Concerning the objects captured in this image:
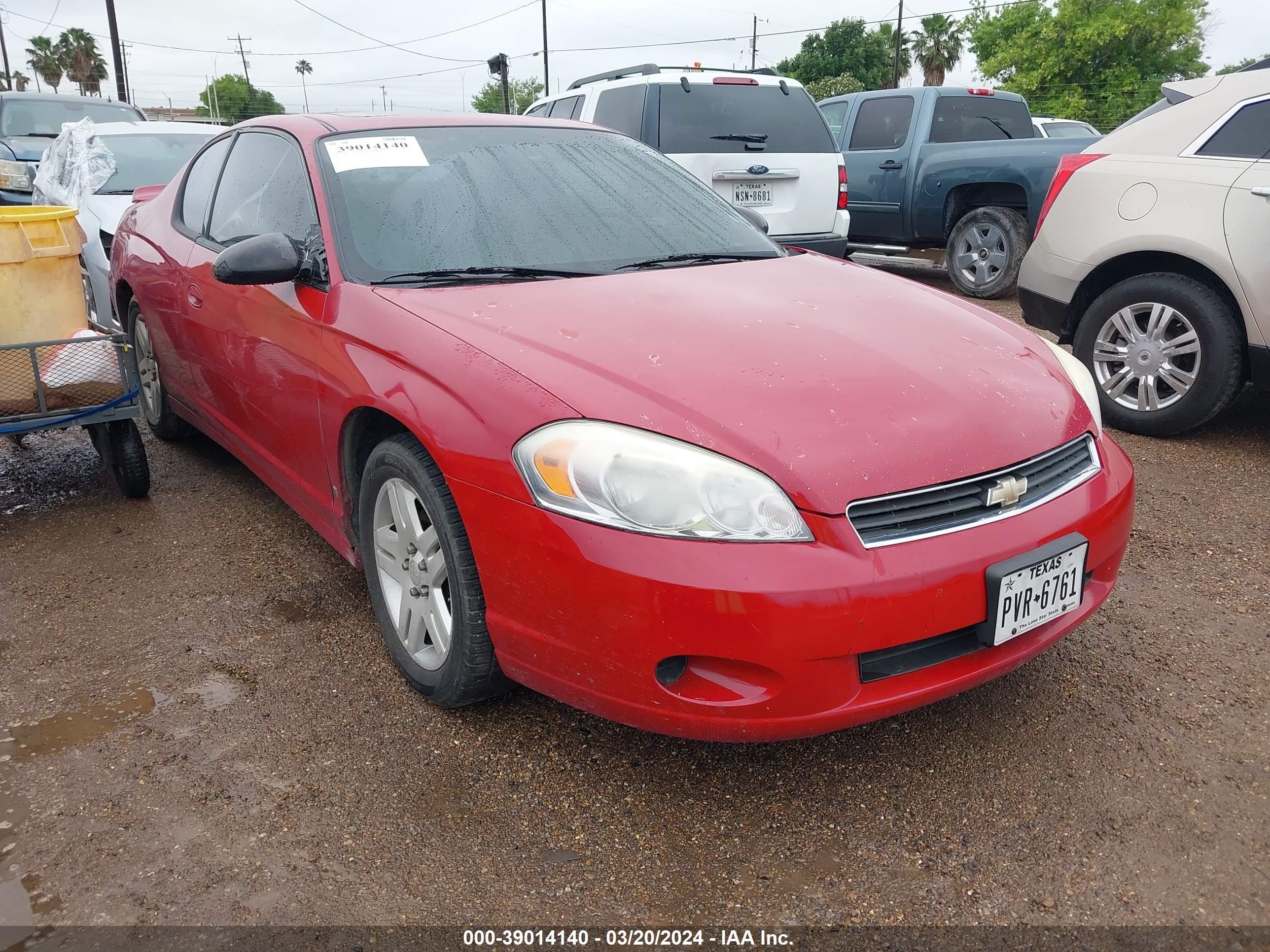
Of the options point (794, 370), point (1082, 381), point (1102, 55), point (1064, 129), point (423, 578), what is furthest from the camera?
point (1102, 55)

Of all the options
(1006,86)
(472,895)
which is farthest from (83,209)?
(1006,86)

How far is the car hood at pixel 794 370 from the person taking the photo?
6.44 ft

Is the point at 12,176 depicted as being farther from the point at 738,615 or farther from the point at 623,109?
the point at 738,615

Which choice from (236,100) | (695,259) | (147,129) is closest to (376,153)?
(695,259)

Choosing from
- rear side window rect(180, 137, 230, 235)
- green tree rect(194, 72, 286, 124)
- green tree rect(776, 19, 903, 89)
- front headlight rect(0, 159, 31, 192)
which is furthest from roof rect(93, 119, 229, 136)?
green tree rect(194, 72, 286, 124)

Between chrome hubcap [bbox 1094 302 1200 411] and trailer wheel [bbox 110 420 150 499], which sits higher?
chrome hubcap [bbox 1094 302 1200 411]

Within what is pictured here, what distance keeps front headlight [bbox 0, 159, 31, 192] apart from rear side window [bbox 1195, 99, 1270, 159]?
8952mm

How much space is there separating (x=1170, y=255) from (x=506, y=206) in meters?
3.44

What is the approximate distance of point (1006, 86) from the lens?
4556 cm

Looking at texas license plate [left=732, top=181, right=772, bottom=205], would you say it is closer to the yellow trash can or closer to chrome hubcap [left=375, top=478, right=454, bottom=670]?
the yellow trash can

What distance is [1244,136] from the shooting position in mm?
4410

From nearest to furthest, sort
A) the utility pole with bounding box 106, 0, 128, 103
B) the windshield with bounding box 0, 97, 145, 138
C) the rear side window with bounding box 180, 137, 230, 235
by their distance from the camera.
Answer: the rear side window with bounding box 180, 137, 230, 235, the windshield with bounding box 0, 97, 145, 138, the utility pole with bounding box 106, 0, 128, 103

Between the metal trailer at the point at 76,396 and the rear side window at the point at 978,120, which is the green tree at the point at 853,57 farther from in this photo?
the metal trailer at the point at 76,396

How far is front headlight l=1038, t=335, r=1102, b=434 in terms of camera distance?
2.55 meters
